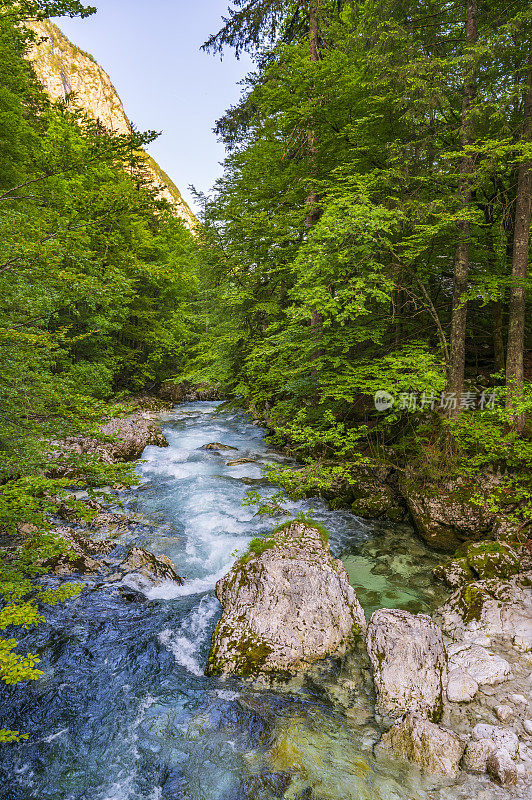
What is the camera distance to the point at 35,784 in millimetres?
3855

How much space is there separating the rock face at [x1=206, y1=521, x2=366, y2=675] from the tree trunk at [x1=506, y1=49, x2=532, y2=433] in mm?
4927

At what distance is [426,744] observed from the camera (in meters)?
3.96

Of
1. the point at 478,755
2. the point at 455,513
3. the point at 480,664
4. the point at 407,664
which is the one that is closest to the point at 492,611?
the point at 480,664

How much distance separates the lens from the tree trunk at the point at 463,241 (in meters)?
7.63

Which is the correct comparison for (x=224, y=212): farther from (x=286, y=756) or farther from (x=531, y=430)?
(x=286, y=756)

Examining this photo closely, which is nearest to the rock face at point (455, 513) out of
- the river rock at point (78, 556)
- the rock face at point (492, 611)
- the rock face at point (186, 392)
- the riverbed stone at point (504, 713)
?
the rock face at point (492, 611)

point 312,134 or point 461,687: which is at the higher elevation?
point 312,134

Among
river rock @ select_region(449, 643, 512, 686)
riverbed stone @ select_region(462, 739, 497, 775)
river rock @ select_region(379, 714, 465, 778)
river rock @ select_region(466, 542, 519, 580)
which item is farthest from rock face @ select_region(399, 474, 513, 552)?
river rock @ select_region(379, 714, 465, 778)

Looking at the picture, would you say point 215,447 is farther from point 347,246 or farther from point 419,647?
point 419,647

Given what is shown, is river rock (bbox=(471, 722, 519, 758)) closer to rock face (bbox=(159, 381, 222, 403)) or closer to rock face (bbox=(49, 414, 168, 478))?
rock face (bbox=(49, 414, 168, 478))

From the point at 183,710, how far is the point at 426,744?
2.86m

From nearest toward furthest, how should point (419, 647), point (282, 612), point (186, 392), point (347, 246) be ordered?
point (419, 647) → point (282, 612) → point (347, 246) → point (186, 392)

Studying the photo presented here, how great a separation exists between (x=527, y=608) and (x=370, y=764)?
3.43 metres

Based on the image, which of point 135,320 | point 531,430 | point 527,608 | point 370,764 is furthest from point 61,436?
point 135,320
